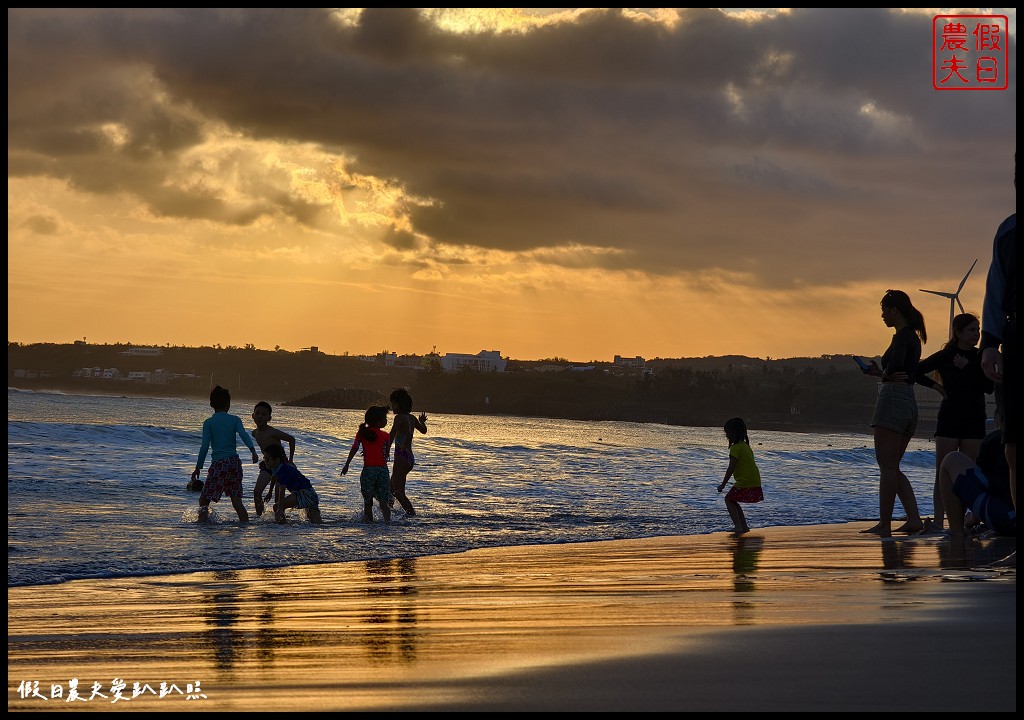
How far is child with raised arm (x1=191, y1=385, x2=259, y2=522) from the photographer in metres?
11.6

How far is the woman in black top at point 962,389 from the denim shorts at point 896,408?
1.57 feet

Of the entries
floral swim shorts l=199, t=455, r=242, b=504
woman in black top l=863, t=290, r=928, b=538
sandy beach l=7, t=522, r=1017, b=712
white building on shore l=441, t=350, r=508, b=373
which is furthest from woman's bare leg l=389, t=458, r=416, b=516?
white building on shore l=441, t=350, r=508, b=373

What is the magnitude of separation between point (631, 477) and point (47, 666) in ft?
57.9

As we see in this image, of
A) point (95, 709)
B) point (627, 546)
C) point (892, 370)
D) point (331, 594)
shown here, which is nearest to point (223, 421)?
point (627, 546)

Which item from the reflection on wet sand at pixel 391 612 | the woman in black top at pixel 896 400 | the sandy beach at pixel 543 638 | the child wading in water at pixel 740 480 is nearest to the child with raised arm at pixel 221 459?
the reflection on wet sand at pixel 391 612

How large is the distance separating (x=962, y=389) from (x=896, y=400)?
0.72 meters

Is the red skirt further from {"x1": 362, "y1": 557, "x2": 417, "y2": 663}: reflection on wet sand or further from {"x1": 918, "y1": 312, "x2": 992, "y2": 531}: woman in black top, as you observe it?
{"x1": 362, "y1": 557, "x2": 417, "y2": 663}: reflection on wet sand

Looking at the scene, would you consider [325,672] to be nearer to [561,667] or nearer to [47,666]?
[561,667]

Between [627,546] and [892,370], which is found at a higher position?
[892,370]

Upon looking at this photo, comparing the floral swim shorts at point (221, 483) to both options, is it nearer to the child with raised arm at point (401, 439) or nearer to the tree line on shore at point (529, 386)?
the child with raised arm at point (401, 439)

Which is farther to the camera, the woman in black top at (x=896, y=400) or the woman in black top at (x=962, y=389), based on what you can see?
the woman in black top at (x=896, y=400)

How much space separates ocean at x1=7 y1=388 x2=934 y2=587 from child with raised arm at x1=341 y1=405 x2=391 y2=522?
305 millimetres

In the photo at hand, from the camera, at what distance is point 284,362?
14562cm

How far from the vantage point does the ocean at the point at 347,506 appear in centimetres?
912
